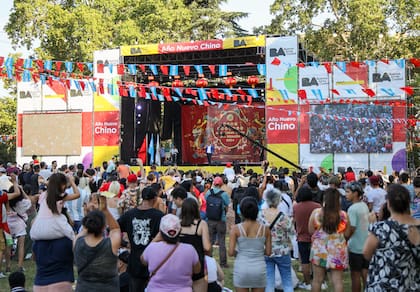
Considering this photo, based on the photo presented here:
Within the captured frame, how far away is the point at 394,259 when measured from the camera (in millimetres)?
3855

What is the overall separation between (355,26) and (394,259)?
26.0 metres

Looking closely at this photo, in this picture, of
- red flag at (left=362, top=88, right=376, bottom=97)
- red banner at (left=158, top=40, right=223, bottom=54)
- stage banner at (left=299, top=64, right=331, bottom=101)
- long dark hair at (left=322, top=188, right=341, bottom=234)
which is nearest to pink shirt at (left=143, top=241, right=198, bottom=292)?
long dark hair at (left=322, top=188, right=341, bottom=234)

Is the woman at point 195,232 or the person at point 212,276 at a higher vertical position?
the woman at point 195,232

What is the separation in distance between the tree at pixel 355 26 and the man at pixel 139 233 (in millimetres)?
24580

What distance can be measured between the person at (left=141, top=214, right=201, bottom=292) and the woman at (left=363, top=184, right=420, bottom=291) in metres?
1.28

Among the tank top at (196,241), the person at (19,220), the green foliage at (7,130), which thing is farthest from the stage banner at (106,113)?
the tank top at (196,241)

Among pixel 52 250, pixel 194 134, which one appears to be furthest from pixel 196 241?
pixel 194 134

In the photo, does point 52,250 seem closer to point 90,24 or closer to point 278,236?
point 278,236

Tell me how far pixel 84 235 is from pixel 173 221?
0.68 metres

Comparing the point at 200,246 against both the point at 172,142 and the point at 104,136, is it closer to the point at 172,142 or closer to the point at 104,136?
the point at 104,136

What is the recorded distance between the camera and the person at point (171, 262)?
13.6ft

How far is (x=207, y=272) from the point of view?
16.0ft

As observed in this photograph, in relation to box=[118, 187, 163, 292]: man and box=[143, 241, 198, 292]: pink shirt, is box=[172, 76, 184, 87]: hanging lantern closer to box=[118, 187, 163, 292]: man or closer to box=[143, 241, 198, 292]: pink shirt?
box=[118, 187, 163, 292]: man

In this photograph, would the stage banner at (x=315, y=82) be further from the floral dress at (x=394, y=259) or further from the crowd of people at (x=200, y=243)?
the floral dress at (x=394, y=259)
